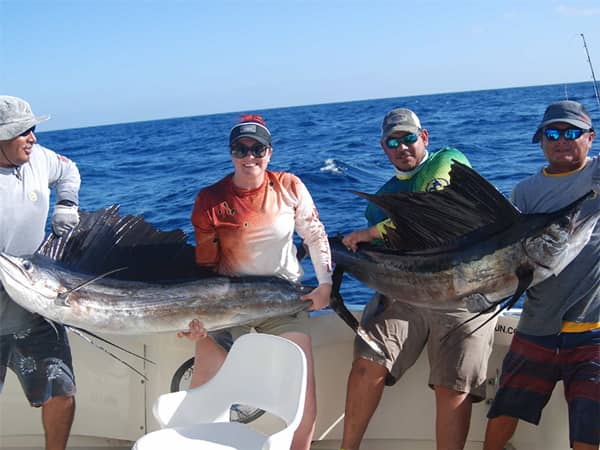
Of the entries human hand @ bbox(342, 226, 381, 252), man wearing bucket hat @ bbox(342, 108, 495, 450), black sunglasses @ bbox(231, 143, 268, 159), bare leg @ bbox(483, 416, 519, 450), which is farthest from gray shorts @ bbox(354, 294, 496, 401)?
black sunglasses @ bbox(231, 143, 268, 159)

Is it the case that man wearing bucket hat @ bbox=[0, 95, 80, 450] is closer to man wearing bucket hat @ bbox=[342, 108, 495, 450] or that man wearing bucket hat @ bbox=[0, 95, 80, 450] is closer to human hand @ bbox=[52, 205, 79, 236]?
human hand @ bbox=[52, 205, 79, 236]

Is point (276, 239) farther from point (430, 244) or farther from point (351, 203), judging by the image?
point (351, 203)

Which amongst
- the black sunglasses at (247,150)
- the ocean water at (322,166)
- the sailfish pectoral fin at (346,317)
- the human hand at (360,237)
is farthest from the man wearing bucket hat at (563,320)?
the ocean water at (322,166)

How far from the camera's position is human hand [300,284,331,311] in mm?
2387

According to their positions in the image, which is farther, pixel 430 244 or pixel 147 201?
pixel 147 201

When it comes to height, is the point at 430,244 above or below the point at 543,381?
above

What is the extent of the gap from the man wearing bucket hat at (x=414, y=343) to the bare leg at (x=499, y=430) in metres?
0.08

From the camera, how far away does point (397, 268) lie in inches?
92.4

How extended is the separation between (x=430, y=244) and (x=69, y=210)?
53.0 inches

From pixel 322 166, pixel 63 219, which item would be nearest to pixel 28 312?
pixel 63 219

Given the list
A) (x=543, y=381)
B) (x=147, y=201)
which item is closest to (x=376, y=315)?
(x=543, y=381)

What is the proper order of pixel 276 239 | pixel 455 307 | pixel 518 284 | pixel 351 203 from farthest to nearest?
pixel 351 203, pixel 276 239, pixel 455 307, pixel 518 284

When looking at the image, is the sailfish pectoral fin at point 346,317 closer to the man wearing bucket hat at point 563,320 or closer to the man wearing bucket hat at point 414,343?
the man wearing bucket hat at point 414,343

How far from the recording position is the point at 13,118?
2.21m
